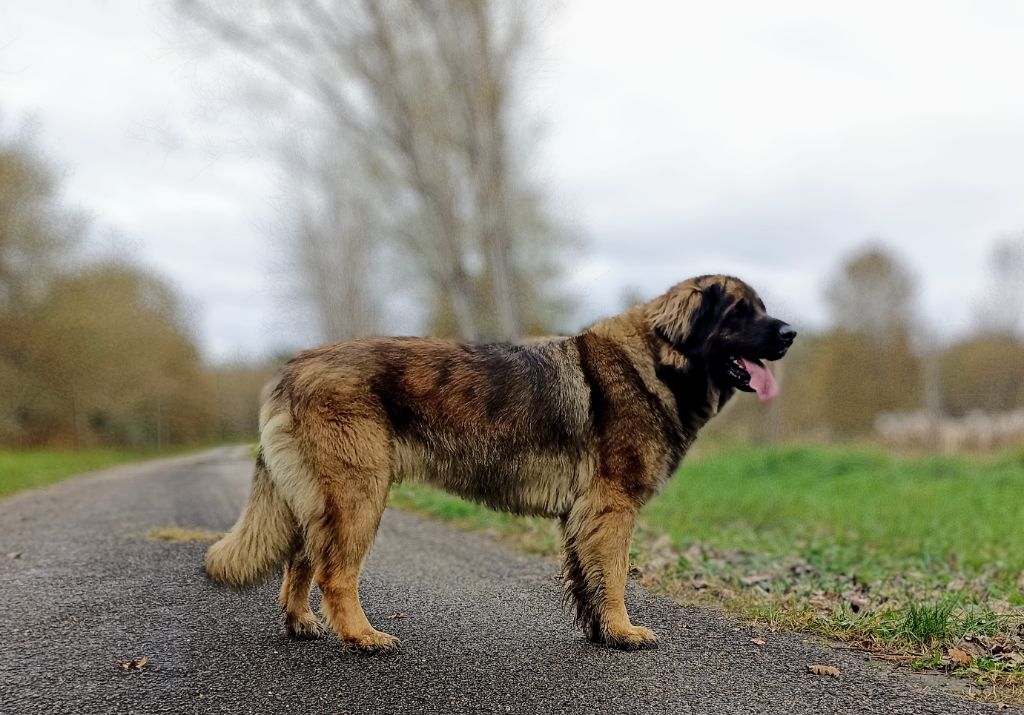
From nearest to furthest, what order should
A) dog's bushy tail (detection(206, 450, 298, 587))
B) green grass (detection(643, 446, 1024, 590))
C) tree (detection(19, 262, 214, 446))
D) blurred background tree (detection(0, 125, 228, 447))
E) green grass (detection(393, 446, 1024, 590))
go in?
dog's bushy tail (detection(206, 450, 298, 587)) < green grass (detection(393, 446, 1024, 590)) < green grass (detection(643, 446, 1024, 590)) < blurred background tree (detection(0, 125, 228, 447)) < tree (detection(19, 262, 214, 446))

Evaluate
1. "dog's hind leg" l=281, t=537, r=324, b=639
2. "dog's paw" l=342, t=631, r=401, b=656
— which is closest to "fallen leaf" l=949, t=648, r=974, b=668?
"dog's paw" l=342, t=631, r=401, b=656

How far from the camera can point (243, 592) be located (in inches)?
169

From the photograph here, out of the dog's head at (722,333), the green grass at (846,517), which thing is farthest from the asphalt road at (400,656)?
the green grass at (846,517)

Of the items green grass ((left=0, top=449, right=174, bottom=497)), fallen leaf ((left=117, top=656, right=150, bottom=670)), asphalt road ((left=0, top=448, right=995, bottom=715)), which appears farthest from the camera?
green grass ((left=0, top=449, right=174, bottom=497))

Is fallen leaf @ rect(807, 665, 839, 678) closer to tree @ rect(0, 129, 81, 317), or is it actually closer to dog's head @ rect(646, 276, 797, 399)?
dog's head @ rect(646, 276, 797, 399)

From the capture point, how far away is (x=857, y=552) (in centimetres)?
798

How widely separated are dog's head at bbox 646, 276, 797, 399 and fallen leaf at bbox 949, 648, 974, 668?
5.39 ft

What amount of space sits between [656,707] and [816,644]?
57.1 inches

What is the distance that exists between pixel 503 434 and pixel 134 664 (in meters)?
2.19

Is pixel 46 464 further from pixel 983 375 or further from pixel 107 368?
pixel 983 375

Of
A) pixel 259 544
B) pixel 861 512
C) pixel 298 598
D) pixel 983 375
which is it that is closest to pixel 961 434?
pixel 861 512

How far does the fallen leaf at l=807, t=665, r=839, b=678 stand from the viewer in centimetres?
385

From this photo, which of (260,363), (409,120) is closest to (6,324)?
(260,363)

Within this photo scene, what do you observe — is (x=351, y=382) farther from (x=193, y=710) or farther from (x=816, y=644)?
(x=816, y=644)
